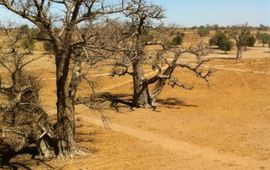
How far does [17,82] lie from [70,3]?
338cm

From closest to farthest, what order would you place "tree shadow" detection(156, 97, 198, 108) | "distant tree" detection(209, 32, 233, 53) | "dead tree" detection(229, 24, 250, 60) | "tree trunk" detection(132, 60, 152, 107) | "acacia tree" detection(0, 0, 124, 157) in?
"acacia tree" detection(0, 0, 124, 157) → "tree trunk" detection(132, 60, 152, 107) → "tree shadow" detection(156, 97, 198, 108) → "dead tree" detection(229, 24, 250, 60) → "distant tree" detection(209, 32, 233, 53)

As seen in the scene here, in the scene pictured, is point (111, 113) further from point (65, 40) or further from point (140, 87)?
point (65, 40)

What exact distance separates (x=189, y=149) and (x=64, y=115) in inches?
175

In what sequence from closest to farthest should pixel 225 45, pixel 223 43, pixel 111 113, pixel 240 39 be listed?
pixel 111 113
pixel 240 39
pixel 225 45
pixel 223 43

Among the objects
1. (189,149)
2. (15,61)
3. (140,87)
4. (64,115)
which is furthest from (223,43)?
(15,61)

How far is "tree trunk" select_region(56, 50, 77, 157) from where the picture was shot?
1527 cm

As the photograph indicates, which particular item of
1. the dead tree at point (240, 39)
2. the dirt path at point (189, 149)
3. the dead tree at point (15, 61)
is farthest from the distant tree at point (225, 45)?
the dead tree at point (15, 61)

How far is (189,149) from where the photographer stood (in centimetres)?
1683

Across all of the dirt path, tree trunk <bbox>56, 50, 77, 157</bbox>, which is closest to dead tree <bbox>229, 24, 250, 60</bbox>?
the dirt path

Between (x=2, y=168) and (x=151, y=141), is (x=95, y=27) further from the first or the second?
(x=2, y=168)

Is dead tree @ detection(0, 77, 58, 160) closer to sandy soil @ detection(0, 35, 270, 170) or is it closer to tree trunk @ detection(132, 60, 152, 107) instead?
sandy soil @ detection(0, 35, 270, 170)

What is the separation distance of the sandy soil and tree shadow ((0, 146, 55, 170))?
87mm

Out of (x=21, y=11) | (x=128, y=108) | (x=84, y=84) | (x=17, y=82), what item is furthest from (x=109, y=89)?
(x=21, y=11)

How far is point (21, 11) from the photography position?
14.0 metres
